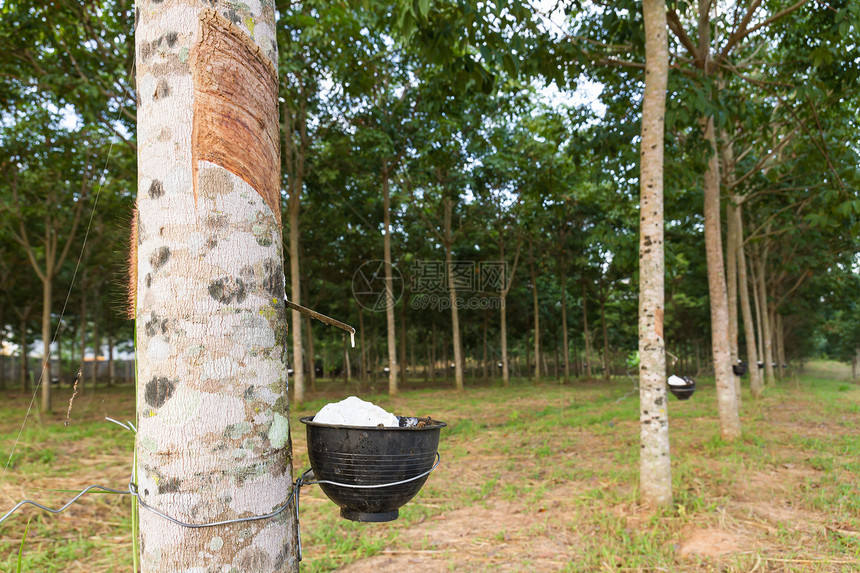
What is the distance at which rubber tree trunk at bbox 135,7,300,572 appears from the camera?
106 cm

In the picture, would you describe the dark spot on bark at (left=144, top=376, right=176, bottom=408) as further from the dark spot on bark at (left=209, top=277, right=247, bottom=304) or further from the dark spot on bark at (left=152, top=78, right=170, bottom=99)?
the dark spot on bark at (left=152, top=78, right=170, bottom=99)

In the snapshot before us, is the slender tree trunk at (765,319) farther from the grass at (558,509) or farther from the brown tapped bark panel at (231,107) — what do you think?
the brown tapped bark panel at (231,107)

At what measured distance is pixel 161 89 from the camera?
1.19 metres

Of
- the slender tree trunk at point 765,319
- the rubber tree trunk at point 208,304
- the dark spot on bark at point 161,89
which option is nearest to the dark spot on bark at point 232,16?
the rubber tree trunk at point 208,304

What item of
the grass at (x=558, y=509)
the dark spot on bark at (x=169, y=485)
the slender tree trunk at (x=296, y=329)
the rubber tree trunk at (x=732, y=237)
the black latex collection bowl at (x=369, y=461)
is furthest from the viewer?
the slender tree trunk at (x=296, y=329)

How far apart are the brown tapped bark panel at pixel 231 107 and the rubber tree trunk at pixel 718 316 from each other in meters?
6.57

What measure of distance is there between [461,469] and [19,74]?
8075 millimetres

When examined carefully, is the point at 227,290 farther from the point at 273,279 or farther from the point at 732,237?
the point at 732,237

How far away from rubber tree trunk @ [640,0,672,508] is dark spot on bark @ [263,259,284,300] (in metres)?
3.58

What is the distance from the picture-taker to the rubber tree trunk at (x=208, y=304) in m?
1.06

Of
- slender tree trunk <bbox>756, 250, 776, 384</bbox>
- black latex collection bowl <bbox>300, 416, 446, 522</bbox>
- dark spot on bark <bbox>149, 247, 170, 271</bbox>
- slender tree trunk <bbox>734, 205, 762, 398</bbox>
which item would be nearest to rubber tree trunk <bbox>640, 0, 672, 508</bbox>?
black latex collection bowl <bbox>300, 416, 446, 522</bbox>

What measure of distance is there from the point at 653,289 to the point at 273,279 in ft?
12.8

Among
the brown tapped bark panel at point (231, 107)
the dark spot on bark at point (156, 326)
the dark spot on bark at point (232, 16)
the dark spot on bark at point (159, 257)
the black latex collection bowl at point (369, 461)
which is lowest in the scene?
the black latex collection bowl at point (369, 461)

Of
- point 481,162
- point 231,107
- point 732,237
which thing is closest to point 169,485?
point 231,107
